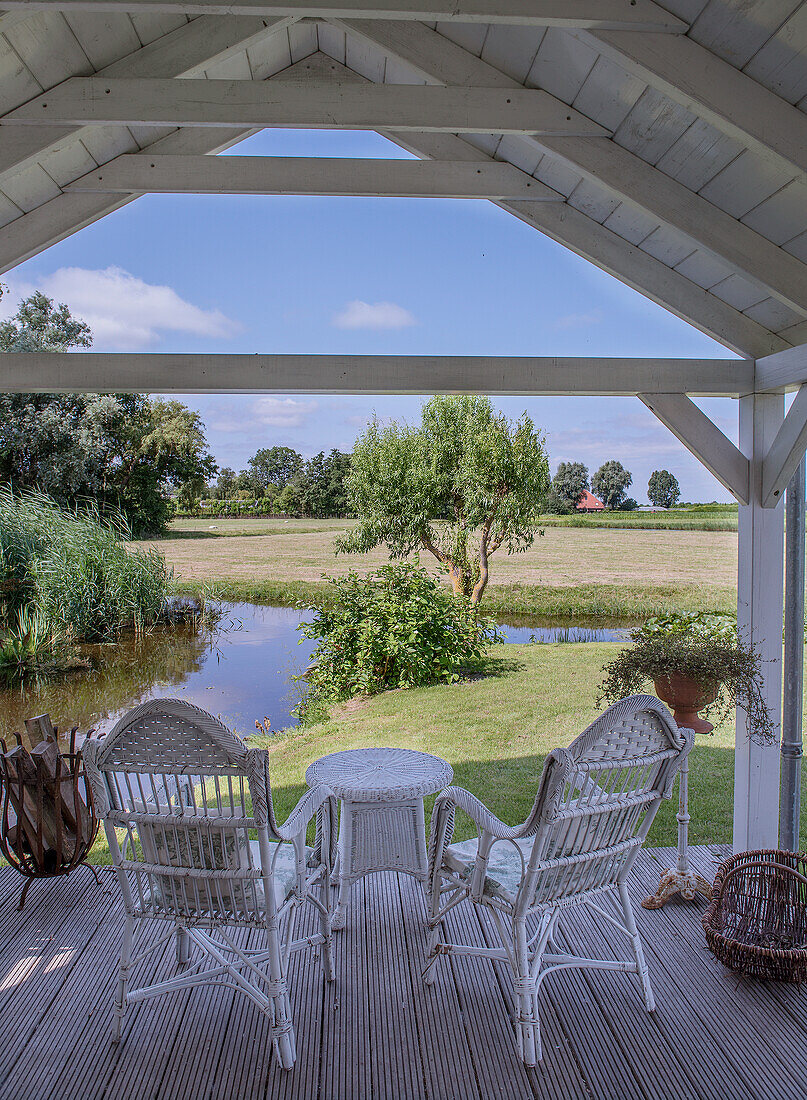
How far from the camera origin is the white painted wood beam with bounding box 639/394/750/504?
305cm

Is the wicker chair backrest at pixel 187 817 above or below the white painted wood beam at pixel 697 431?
below

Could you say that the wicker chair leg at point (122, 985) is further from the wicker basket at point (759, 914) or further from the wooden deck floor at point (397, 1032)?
the wicker basket at point (759, 914)

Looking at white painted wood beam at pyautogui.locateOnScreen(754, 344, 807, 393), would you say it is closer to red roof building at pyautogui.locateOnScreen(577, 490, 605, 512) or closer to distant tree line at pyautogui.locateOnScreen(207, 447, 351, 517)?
red roof building at pyautogui.locateOnScreen(577, 490, 605, 512)

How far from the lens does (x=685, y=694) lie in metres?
3.07

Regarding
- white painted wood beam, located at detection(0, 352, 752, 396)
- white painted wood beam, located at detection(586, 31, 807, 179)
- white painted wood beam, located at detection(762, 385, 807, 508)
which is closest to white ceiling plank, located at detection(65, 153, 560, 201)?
white painted wood beam, located at detection(0, 352, 752, 396)

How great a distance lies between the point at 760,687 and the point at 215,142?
3042 mm

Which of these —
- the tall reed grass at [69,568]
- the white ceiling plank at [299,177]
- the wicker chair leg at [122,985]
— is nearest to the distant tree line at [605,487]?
the white ceiling plank at [299,177]

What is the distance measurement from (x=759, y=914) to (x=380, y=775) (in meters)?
1.31

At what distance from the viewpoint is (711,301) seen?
2.99m

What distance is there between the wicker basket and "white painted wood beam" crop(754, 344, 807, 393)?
A: 5.49 ft

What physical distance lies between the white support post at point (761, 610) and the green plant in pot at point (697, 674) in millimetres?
72

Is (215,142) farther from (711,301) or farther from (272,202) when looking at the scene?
(711,301)

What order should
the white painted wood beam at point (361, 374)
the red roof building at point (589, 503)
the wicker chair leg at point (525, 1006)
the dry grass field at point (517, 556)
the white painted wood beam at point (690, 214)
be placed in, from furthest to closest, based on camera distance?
the red roof building at point (589, 503), the dry grass field at point (517, 556), the white painted wood beam at point (361, 374), the white painted wood beam at point (690, 214), the wicker chair leg at point (525, 1006)

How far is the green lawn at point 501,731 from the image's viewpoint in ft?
13.1
